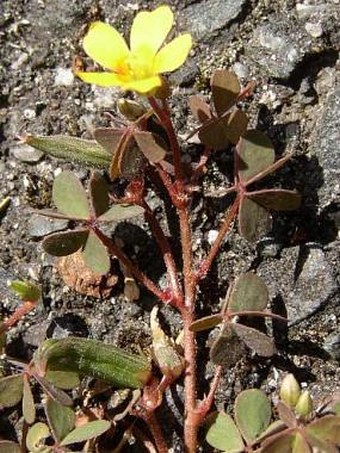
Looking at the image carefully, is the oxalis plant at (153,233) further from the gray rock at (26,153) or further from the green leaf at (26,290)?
the gray rock at (26,153)

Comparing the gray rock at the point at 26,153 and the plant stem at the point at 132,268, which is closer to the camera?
the plant stem at the point at 132,268

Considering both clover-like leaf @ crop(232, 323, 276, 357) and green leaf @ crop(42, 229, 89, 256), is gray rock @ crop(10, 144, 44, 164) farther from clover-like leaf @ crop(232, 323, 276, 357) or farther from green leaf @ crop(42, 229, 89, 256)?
clover-like leaf @ crop(232, 323, 276, 357)

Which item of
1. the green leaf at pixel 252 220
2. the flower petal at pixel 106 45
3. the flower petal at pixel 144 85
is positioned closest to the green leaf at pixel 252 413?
the green leaf at pixel 252 220

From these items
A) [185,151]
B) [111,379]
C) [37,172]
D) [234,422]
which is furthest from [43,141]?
[234,422]

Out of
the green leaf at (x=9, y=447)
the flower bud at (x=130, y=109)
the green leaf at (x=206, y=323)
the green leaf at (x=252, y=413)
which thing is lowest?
the green leaf at (x=252, y=413)

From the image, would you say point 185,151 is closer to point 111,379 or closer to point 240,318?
point 240,318
